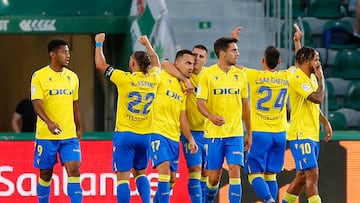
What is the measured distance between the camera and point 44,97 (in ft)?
48.2

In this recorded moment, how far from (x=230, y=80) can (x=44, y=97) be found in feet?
7.48

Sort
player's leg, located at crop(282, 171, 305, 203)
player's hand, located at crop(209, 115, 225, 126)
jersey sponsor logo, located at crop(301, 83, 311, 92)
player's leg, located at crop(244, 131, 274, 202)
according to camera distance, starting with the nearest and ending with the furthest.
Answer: player's hand, located at crop(209, 115, 225, 126) < jersey sponsor logo, located at crop(301, 83, 311, 92) < player's leg, located at crop(282, 171, 305, 203) < player's leg, located at crop(244, 131, 274, 202)

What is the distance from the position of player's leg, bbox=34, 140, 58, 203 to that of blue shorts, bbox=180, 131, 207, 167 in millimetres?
1861

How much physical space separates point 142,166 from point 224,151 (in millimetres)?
1055

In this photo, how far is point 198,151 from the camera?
15.8 m

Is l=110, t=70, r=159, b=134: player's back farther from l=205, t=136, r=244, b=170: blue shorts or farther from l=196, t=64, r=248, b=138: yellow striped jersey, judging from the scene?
l=205, t=136, r=244, b=170: blue shorts

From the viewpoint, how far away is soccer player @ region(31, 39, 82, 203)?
14664 mm

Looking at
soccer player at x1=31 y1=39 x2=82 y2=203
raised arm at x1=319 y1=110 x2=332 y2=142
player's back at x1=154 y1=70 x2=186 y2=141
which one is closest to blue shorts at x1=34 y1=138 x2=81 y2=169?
soccer player at x1=31 y1=39 x2=82 y2=203

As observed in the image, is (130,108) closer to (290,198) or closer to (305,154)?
(305,154)

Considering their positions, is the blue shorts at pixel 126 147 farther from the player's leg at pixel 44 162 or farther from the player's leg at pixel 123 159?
the player's leg at pixel 44 162

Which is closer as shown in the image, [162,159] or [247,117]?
[247,117]

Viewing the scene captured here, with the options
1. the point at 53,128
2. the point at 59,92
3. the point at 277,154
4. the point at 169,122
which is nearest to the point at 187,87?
the point at 169,122

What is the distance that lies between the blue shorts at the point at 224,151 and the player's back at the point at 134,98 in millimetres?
828

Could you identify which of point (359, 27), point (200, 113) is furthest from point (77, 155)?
point (359, 27)
